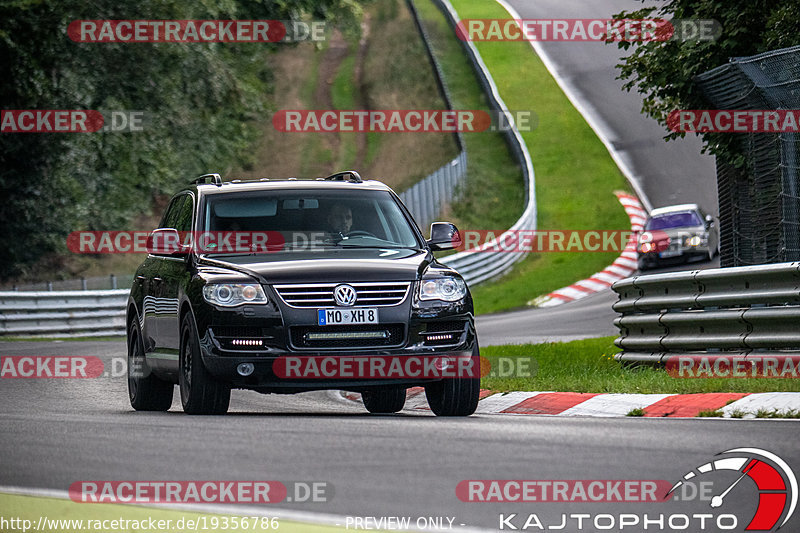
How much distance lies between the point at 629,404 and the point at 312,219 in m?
2.94

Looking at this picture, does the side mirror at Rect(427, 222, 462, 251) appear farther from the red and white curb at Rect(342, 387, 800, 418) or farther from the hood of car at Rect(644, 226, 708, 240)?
the hood of car at Rect(644, 226, 708, 240)

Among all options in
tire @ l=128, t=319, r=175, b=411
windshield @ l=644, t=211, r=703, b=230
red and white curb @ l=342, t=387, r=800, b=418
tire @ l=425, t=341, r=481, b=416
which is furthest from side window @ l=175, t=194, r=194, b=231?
windshield @ l=644, t=211, r=703, b=230

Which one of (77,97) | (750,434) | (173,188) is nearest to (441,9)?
(173,188)

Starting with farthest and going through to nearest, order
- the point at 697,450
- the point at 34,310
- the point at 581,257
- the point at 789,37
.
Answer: the point at 581,257
the point at 34,310
the point at 789,37
the point at 697,450

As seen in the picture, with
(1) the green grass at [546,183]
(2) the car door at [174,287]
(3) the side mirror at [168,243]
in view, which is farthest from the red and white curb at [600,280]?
(3) the side mirror at [168,243]

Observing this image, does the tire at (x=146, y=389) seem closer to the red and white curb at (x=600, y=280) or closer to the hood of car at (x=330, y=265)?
the hood of car at (x=330, y=265)

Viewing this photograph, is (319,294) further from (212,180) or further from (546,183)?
(546,183)

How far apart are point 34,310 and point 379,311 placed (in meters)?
19.3

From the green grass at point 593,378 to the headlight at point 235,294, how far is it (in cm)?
352

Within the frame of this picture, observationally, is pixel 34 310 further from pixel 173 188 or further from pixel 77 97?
pixel 173 188

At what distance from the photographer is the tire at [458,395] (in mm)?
10398

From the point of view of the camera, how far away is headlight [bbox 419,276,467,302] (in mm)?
10141

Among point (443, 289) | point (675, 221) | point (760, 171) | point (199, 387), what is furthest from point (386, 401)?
→ point (675, 221)

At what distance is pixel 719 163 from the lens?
17.3 m
